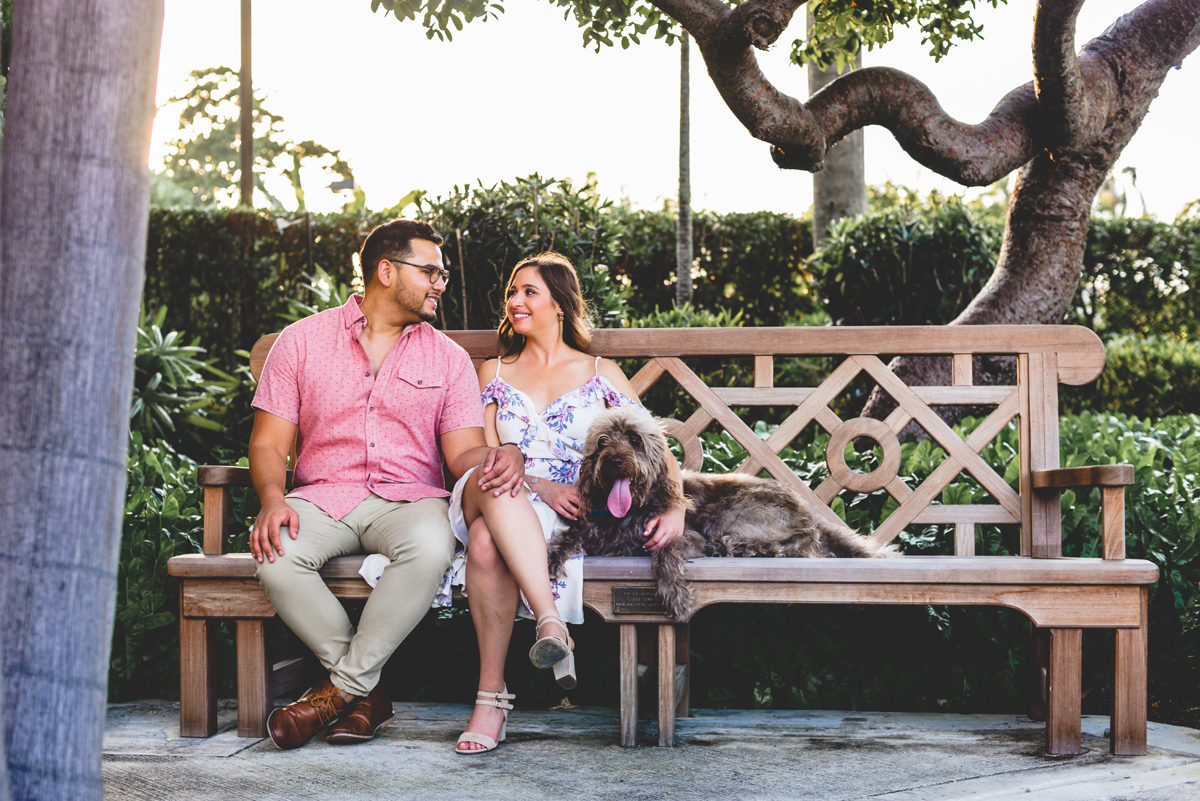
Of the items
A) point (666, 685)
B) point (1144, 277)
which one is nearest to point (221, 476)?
point (666, 685)

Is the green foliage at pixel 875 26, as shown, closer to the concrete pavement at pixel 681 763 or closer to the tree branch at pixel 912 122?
the tree branch at pixel 912 122

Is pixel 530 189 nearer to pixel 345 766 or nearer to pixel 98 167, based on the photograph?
pixel 345 766

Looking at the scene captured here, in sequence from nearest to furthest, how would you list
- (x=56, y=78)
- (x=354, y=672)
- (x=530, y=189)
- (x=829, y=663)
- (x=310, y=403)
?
(x=56, y=78) < (x=354, y=672) < (x=310, y=403) < (x=829, y=663) < (x=530, y=189)

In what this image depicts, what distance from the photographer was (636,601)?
3.04m

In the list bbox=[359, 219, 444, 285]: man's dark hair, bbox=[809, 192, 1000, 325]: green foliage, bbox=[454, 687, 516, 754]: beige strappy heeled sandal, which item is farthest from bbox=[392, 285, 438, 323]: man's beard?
bbox=[809, 192, 1000, 325]: green foliage

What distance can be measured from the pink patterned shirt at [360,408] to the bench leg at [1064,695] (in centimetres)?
196

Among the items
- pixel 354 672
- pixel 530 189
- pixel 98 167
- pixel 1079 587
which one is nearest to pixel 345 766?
pixel 354 672

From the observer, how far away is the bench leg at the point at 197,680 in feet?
10.5

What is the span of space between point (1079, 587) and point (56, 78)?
9.28 ft

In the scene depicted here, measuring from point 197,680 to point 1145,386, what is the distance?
7.33m

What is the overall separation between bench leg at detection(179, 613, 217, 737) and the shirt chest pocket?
0.92m

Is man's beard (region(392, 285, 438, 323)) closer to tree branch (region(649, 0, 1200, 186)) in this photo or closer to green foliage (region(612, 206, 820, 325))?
tree branch (region(649, 0, 1200, 186))

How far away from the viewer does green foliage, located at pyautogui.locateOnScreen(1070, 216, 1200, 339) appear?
9.95 meters

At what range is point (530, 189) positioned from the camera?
18.8ft
